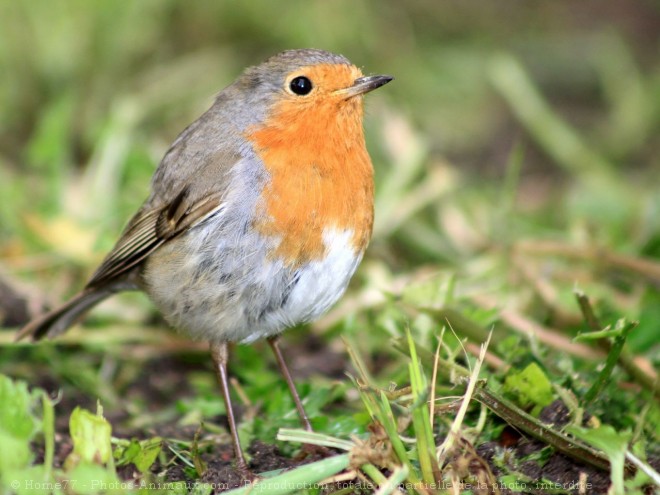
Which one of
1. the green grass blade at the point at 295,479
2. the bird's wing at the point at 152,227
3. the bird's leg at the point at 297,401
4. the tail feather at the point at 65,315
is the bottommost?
the bird's leg at the point at 297,401

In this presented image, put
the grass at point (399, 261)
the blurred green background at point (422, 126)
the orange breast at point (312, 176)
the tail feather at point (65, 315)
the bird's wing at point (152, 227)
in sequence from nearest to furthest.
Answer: the grass at point (399, 261), the orange breast at point (312, 176), the bird's wing at point (152, 227), the tail feather at point (65, 315), the blurred green background at point (422, 126)

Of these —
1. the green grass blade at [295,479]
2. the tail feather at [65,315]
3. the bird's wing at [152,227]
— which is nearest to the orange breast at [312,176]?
the bird's wing at [152,227]

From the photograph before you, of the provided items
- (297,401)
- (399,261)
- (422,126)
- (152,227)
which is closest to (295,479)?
(297,401)

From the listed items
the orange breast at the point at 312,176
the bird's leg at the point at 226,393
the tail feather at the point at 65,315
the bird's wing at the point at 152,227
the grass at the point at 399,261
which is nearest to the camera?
the grass at the point at 399,261

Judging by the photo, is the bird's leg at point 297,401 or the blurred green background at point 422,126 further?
the blurred green background at point 422,126

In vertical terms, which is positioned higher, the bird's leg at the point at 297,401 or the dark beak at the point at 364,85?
the dark beak at the point at 364,85

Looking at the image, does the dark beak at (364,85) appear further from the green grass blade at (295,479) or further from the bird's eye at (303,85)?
the green grass blade at (295,479)

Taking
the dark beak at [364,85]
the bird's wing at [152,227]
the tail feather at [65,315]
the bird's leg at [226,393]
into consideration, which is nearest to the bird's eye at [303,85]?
the dark beak at [364,85]

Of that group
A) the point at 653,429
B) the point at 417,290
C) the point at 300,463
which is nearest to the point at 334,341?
the point at 417,290
